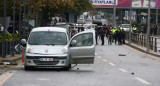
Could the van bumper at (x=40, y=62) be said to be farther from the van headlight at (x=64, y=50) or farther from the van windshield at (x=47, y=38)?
the van windshield at (x=47, y=38)

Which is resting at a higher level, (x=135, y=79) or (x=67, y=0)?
(x=67, y=0)

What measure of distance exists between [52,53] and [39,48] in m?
0.54

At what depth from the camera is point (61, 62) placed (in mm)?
17516

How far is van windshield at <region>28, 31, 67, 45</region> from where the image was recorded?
18541 mm

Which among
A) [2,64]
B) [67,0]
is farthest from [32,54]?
[67,0]

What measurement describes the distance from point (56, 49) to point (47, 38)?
125cm

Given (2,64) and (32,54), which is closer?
(32,54)

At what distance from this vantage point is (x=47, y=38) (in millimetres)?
18797

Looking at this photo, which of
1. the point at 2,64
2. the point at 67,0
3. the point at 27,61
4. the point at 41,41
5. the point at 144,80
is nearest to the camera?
the point at 144,80

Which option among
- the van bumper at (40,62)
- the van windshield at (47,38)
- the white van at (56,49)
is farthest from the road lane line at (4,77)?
the van windshield at (47,38)

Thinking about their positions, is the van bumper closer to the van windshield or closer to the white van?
the white van

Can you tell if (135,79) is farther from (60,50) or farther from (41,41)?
(41,41)

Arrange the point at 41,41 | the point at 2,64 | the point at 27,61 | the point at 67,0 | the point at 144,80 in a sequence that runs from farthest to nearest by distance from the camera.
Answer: the point at 67,0 → the point at 2,64 → the point at 41,41 → the point at 27,61 → the point at 144,80

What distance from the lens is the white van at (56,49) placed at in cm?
1739
